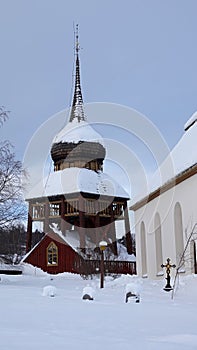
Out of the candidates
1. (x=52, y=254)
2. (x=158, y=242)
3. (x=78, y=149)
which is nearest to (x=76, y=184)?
(x=78, y=149)

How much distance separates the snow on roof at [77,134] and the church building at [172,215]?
1562 centimetres

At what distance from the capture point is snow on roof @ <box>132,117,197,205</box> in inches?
764

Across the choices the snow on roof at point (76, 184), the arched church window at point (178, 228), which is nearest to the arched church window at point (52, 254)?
the snow on roof at point (76, 184)

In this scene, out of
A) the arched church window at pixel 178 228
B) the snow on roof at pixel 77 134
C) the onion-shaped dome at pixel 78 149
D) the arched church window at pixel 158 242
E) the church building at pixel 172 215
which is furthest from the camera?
the snow on roof at pixel 77 134

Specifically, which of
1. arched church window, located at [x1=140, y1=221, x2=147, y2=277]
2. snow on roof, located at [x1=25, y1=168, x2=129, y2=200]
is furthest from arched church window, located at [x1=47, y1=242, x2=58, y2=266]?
arched church window, located at [x1=140, y1=221, x2=147, y2=277]

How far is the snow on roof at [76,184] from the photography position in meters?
37.7

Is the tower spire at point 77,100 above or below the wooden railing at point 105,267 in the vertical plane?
above

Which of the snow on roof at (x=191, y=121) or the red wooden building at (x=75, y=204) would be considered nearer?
the snow on roof at (x=191, y=121)


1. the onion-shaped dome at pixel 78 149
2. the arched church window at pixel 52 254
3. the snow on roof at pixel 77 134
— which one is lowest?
the arched church window at pixel 52 254

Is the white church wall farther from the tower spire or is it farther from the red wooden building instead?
the tower spire

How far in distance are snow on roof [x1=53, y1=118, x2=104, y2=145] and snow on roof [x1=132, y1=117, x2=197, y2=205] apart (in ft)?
53.1

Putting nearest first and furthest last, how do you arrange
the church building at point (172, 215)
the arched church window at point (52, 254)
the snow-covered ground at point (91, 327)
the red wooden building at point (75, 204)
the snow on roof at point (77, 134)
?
the snow-covered ground at point (91, 327)
the church building at point (172, 215)
the arched church window at point (52, 254)
the red wooden building at point (75, 204)
the snow on roof at point (77, 134)

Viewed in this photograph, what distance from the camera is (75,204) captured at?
123 ft

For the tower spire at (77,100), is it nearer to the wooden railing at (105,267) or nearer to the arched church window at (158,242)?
the wooden railing at (105,267)
